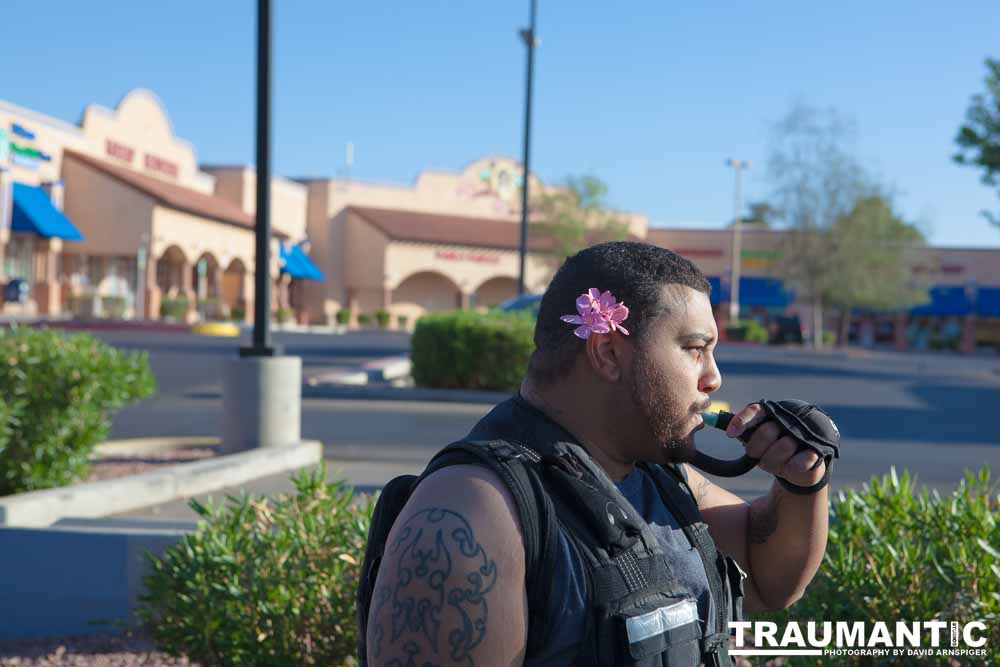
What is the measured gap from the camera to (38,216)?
37281 millimetres

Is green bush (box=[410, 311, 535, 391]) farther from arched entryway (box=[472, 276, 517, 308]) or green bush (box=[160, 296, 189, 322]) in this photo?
arched entryway (box=[472, 276, 517, 308])

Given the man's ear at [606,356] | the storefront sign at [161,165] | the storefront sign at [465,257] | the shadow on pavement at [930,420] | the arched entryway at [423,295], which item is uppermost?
the storefront sign at [161,165]

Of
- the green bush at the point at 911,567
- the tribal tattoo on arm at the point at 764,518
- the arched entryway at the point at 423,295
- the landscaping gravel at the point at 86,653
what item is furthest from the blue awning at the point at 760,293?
the tribal tattoo on arm at the point at 764,518

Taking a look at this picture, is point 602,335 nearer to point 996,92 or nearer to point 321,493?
point 321,493

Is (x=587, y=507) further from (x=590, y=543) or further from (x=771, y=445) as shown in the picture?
(x=771, y=445)

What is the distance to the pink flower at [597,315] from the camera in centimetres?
185

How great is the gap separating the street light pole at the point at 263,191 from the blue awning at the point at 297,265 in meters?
43.9

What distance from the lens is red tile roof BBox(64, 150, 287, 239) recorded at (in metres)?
41.2

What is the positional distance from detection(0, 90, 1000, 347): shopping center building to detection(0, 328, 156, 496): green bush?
32.7 metres

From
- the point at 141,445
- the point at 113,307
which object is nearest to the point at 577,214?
the point at 113,307

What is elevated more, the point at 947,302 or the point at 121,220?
the point at 121,220

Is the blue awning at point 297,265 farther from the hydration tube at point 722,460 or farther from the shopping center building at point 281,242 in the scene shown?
the hydration tube at point 722,460

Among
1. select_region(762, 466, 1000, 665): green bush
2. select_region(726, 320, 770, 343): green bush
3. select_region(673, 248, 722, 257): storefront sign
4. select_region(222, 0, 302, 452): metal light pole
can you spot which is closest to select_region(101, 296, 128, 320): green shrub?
select_region(726, 320, 770, 343): green bush

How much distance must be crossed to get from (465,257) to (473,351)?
144 ft
